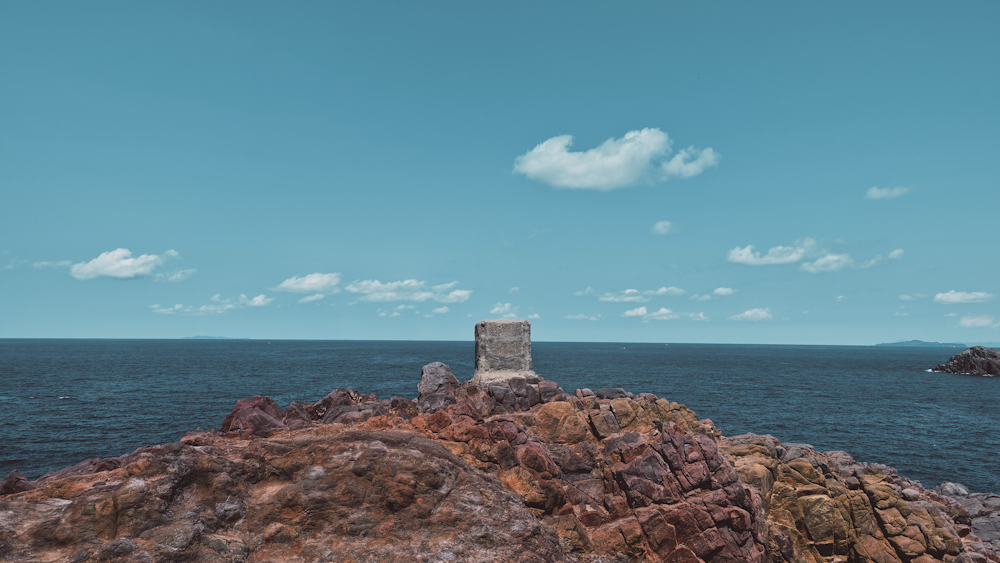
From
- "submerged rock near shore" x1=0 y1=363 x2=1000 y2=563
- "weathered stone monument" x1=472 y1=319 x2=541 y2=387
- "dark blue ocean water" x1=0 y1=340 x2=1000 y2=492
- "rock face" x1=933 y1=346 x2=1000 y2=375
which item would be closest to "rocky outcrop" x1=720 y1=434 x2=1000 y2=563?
"submerged rock near shore" x1=0 y1=363 x2=1000 y2=563

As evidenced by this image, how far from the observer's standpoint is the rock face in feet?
406

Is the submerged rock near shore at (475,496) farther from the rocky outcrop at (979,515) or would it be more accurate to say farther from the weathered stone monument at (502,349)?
the weathered stone monument at (502,349)

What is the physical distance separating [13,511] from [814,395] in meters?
98.3

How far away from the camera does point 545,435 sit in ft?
64.4

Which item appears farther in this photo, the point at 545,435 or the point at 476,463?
the point at 545,435

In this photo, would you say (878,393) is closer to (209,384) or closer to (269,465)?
(269,465)

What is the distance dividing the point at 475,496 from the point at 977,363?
164045 millimetres

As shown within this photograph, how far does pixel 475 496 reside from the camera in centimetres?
1209

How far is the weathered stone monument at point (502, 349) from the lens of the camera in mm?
28125

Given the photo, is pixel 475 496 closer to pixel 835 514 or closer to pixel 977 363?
pixel 835 514

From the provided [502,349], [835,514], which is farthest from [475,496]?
[502,349]

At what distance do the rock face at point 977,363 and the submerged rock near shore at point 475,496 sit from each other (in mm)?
135593

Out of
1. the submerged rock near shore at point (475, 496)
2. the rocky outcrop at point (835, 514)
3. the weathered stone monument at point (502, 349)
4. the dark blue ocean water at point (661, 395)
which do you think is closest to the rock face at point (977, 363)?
the dark blue ocean water at point (661, 395)

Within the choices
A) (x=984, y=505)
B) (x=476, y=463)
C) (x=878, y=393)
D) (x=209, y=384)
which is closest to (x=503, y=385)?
(x=476, y=463)
